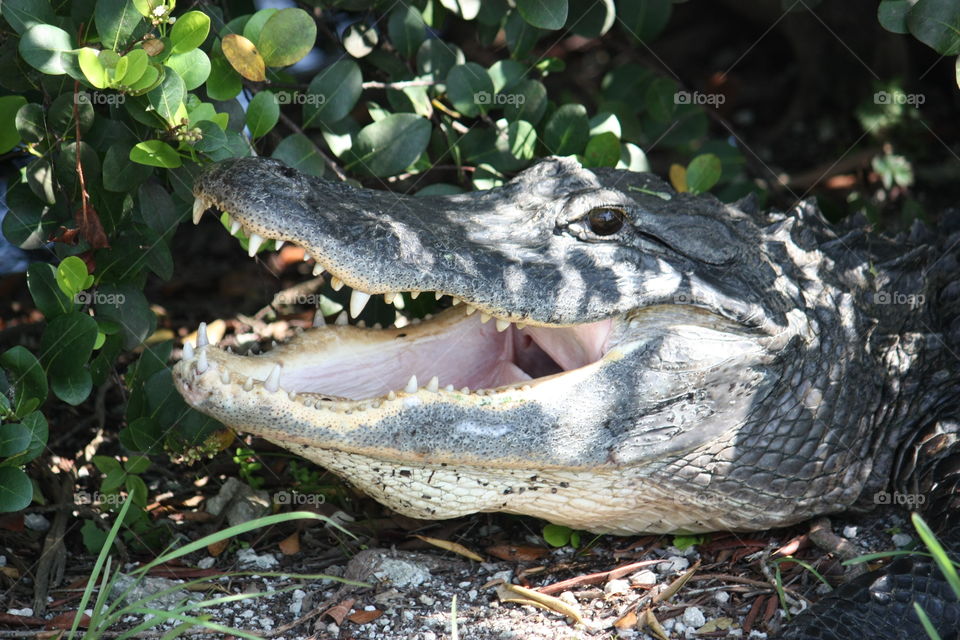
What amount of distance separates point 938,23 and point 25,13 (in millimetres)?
2546

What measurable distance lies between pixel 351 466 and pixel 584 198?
40.3 inches

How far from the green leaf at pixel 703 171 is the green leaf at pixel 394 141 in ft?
3.56

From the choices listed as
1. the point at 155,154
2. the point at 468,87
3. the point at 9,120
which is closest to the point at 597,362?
the point at 468,87

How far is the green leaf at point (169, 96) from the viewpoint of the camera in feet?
8.34

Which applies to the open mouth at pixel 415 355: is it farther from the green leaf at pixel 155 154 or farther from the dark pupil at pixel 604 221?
the dark pupil at pixel 604 221

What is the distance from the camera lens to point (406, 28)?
11.6 feet

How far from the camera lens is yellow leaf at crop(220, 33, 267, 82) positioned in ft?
8.95
